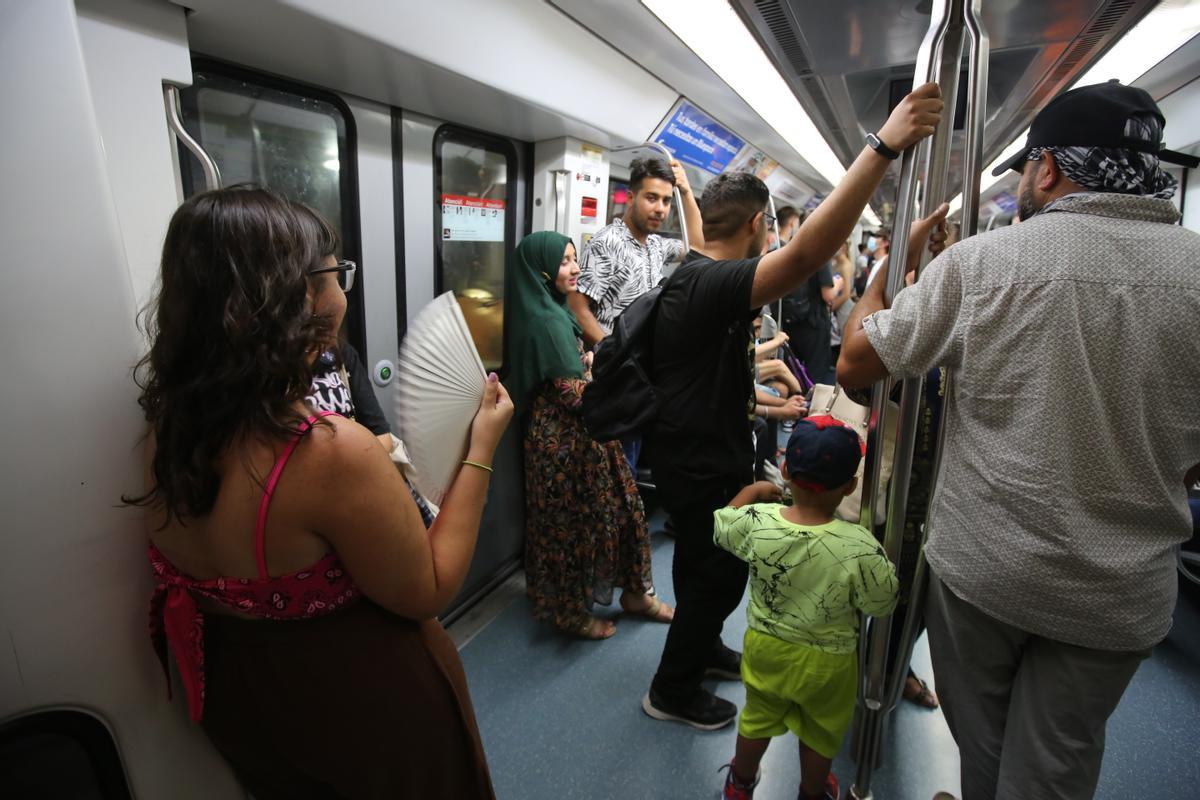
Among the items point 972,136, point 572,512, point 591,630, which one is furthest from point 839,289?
point 972,136

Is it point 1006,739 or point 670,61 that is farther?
point 670,61

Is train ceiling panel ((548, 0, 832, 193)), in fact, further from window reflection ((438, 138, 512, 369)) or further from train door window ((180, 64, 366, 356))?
train door window ((180, 64, 366, 356))

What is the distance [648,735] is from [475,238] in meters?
2.26

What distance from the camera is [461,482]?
1.19 meters

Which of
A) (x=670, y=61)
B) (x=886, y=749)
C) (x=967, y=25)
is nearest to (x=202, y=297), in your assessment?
(x=967, y=25)

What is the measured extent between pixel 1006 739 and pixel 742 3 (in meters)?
2.18

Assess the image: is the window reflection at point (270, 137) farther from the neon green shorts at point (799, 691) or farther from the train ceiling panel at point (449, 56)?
the neon green shorts at point (799, 691)

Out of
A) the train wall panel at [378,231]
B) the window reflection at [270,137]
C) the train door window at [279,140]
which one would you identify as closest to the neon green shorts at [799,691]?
the train wall panel at [378,231]

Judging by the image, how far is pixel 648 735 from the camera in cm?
217

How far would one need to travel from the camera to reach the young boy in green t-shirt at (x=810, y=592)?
1.52 m

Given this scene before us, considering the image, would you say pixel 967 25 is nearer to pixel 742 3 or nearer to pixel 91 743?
pixel 742 3

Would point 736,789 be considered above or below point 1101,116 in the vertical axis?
below

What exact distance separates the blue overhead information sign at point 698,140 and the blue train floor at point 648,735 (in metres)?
2.64

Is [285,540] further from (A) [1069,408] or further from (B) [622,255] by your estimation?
(B) [622,255]
